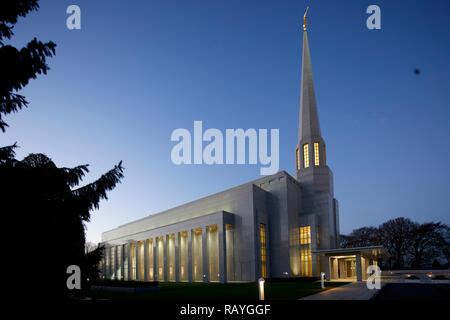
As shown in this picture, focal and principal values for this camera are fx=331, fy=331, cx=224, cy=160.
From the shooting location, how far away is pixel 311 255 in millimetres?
47594

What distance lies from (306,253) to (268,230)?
264 inches

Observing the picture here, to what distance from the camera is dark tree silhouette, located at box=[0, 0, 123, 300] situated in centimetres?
597

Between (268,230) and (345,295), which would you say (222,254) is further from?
(345,295)

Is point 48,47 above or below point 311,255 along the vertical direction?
above

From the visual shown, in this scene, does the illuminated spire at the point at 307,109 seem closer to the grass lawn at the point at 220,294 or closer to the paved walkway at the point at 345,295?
the grass lawn at the point at 220,294

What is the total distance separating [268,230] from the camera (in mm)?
51906

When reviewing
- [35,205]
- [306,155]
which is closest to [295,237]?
[306,155]

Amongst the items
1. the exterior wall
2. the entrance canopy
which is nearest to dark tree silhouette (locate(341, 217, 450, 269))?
the entrance canopy

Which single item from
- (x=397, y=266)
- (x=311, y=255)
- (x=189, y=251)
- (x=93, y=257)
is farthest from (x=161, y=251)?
(x=93, y=257)

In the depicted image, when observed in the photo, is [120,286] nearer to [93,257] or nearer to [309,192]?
[93,257]

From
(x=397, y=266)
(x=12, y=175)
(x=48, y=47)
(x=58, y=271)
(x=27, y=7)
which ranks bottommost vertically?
(x=397, y=266)

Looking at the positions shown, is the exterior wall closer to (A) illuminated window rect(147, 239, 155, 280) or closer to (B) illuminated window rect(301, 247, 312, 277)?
(B) illuminated window rect(301, 247, 312, 277)
